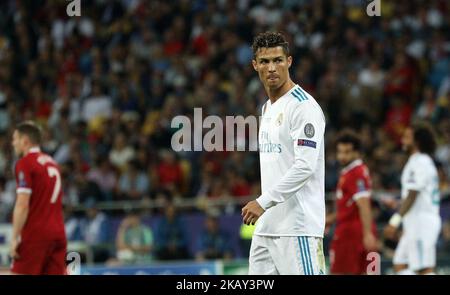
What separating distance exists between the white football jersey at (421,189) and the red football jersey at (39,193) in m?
3.53

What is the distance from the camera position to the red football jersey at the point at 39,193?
9.91m

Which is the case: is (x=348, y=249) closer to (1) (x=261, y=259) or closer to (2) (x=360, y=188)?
(2) (x=360, y=188)

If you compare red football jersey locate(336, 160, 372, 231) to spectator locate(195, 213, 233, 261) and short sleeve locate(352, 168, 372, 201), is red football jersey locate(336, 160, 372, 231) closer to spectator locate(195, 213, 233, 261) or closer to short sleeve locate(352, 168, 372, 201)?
short sleeve locate(352, 168, 372, 201)

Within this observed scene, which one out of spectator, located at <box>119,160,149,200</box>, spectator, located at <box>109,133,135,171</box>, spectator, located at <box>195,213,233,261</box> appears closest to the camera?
spectator, located at <box>195,213,233,261</box>

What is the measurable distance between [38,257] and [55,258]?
196 millimetres

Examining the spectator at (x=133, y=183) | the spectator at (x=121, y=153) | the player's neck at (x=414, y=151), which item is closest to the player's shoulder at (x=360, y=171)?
the player's neck at (x=414, y=151)

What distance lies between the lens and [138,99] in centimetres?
1827

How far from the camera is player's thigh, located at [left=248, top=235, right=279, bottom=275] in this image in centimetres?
706

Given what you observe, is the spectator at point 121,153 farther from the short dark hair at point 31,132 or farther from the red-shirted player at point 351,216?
the short dark hair at point 31,132

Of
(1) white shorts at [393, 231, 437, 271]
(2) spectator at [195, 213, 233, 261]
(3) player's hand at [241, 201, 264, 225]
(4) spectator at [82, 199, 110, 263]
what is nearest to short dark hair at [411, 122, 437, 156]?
(1) white shorts at [393, 231, 437, 271]

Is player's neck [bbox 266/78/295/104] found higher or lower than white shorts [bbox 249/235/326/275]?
higher

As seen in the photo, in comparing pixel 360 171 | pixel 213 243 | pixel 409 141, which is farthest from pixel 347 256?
pixel 213 243

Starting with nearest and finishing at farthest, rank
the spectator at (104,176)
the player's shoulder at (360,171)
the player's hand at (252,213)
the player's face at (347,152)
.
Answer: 1. the player's hand at (252,213)
2. the player's shoulder at (360,171)
3. the player's face at (347,152)
4. the spectator at (104,176)

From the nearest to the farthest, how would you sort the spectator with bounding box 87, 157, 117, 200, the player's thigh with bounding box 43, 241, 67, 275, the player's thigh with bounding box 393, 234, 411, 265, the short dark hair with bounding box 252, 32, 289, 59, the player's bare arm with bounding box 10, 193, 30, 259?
the short dark hair with bounding box 252, 32, 289, 59 < the player's bare arm with bounding box 10, 193, 30, 259 < the player's thigh with bounding box 43, 241, 67, 275 < the player's thigh with bounding box 393, 234, 411, 265 < the spectator with bounding box 87, 157, 117, 200
